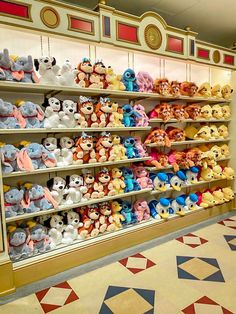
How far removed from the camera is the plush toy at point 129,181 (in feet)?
9.09

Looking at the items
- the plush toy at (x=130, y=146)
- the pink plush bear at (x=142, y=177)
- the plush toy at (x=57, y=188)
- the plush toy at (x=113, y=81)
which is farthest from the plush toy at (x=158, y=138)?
the plush toy at (x=57, y=188)

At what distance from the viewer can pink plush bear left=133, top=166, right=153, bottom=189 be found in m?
2.89

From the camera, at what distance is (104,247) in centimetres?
A: 250

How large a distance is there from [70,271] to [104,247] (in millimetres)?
405

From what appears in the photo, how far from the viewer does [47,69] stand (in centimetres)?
220

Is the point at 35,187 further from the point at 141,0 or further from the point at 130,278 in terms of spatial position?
the point at 141,0

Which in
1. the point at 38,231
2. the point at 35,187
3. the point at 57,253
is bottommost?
the point at 57,253

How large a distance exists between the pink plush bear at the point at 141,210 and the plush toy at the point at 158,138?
73cm

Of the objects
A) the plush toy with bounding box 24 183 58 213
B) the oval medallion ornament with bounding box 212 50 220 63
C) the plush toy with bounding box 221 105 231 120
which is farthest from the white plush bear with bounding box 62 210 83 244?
the oval medallion ornament with bounding box 212 50 220 63

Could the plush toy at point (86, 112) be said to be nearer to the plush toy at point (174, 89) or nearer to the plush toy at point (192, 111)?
the plush toy at point (174, 89)

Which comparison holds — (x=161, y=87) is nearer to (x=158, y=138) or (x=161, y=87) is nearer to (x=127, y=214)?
(x=158, y=138)

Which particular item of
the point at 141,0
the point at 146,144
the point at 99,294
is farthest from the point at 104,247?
the point at 141,0

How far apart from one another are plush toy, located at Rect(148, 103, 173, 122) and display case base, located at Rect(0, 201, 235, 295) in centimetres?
129

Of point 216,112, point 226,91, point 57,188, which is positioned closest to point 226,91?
point 226,91
